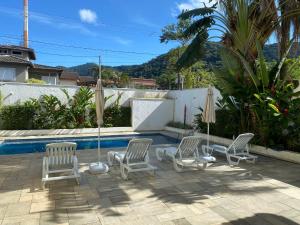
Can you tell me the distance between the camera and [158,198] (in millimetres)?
5938

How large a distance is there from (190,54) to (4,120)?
11271 mm

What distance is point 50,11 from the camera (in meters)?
29.2

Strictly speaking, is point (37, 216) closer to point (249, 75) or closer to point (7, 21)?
point (249, 75)

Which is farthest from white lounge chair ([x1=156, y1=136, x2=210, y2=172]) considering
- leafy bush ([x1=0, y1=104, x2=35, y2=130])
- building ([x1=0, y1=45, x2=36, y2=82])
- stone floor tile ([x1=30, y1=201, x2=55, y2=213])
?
building ([x1=0, y1=45, x2=36, y2=82])

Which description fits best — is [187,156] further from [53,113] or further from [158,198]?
[53,113]

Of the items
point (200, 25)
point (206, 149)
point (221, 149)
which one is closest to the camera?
point (221, 149)

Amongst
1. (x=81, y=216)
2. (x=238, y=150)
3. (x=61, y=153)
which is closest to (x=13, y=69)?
(x=61, y=153)

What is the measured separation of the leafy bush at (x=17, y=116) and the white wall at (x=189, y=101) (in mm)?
9728

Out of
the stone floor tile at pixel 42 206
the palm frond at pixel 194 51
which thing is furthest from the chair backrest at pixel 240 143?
the stone floor tile at pixel 42 206

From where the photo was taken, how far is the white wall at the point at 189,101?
57.5 feet

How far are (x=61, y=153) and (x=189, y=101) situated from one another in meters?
12.7

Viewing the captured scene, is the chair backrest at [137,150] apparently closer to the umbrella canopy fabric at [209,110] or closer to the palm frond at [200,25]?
the umbrella canopy fabric at [209,110]

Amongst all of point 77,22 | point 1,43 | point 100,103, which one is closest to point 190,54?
point 100,103

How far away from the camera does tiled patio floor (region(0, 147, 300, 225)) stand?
16.2 feet
